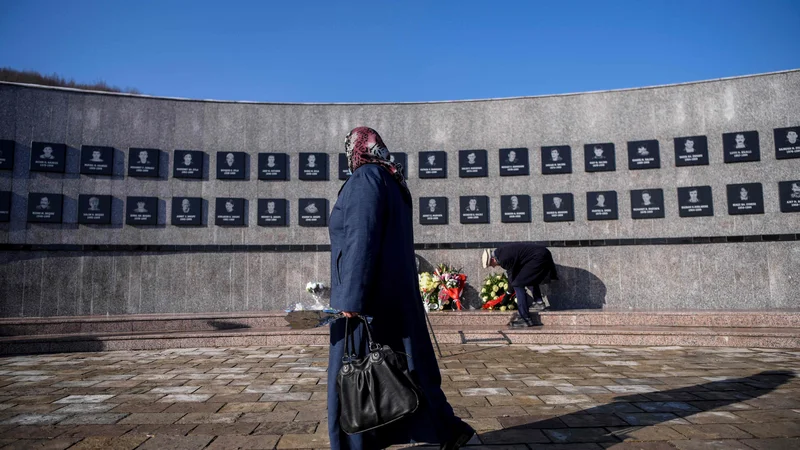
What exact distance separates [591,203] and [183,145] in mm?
9092

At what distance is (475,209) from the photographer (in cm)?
1148

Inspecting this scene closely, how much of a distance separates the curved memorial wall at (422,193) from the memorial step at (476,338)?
244 centimetres

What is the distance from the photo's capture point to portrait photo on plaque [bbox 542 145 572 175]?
445 inches

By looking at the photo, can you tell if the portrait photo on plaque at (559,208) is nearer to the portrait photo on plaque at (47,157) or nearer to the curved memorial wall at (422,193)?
the curved memorial wall at (422,193)

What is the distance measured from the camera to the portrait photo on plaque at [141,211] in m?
10.9

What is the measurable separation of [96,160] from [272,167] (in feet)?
11.9

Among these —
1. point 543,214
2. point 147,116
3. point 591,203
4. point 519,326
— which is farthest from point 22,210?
point 591,203

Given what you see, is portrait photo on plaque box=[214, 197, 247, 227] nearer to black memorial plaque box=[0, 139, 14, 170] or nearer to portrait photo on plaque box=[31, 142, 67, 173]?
portrait photo on plaque box=[31, 142, 67, 173]

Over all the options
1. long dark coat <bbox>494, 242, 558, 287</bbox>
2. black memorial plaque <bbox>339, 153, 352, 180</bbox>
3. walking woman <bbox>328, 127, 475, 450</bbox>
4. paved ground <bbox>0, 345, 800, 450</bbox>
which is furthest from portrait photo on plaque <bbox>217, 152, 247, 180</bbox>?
walking woman <bbox>328, 127, 475, 450</bbox>

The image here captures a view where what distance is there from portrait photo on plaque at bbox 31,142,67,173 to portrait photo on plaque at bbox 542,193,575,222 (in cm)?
1033

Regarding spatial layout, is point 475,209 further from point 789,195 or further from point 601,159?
point 789,195

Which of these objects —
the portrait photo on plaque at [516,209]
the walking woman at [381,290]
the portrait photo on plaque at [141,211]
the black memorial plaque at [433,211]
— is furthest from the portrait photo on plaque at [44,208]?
the walking woman at [381,290]

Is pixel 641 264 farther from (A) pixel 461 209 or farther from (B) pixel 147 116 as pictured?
(B) pixel 147 116

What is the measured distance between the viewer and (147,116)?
11.3 metres
